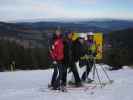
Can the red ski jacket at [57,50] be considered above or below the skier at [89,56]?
above

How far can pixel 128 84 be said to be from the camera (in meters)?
14.5

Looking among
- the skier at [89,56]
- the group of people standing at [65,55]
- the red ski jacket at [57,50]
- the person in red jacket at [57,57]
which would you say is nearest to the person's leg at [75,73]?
the group of people standing at [65,55]

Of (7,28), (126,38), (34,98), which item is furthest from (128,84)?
(7,28)

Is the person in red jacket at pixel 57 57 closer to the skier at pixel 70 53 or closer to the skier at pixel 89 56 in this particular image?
the skier at pixel 70 53

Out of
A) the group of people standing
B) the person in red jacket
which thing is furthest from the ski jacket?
the person in red jacket

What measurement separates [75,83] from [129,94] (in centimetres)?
253

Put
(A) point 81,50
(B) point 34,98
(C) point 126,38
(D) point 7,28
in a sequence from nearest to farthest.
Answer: (B) point 34,98, (A) point 81,50, (C) point 126,38, (D) point 7,28

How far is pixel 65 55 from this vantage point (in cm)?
1307

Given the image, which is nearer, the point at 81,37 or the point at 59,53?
the point at 59,53

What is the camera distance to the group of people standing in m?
12.7

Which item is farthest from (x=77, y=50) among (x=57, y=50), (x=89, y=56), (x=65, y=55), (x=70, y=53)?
(x=89, y=56)

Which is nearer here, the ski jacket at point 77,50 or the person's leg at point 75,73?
the person's leg at point 75,73

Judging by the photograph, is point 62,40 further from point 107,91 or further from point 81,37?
point 107,91

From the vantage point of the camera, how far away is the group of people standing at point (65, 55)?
1270 centimetres
